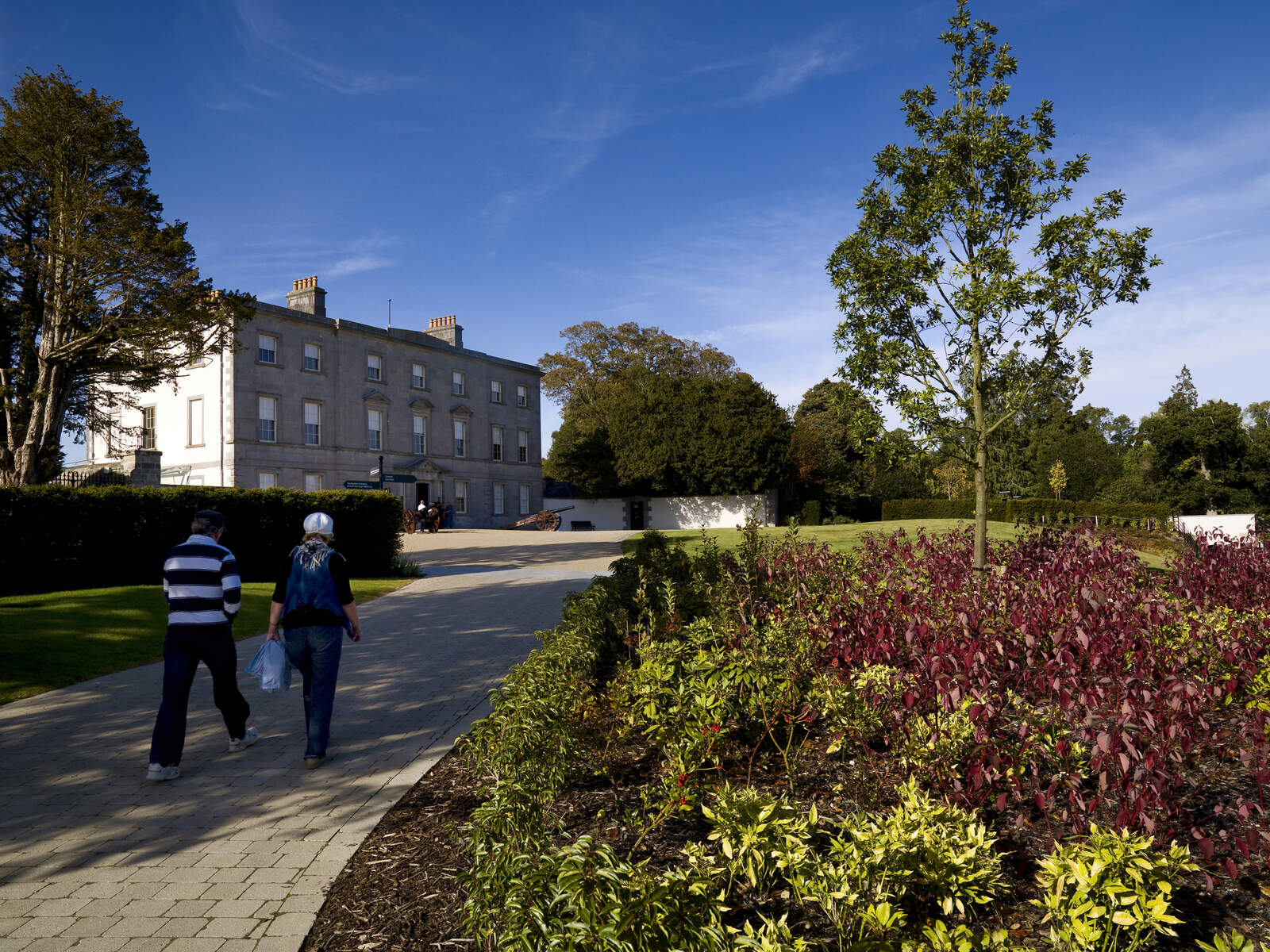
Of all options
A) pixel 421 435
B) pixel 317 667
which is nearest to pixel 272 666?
pixel 317 667

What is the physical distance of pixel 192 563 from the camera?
542 centimetres

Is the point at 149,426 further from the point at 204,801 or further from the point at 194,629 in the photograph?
the point at 204,801

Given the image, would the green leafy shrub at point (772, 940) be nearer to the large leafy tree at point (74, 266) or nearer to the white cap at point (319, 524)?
the white cap at point (319, 524)

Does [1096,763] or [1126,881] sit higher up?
[1096,763]

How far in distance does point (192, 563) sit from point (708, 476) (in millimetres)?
40952

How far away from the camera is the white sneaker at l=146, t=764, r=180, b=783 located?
205 inches

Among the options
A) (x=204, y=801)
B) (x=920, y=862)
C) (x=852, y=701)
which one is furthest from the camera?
(x=204, y=801)

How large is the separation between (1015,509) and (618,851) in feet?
134

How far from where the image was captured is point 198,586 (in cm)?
543

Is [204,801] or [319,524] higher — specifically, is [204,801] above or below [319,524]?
below

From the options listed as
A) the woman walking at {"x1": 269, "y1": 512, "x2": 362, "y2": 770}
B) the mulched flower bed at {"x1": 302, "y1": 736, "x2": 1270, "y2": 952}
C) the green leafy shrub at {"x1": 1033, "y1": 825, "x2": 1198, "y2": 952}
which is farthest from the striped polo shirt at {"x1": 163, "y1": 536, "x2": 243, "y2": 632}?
the green leafy shrub at {"x1": 1033, "y1": 825, "x2": 1198, "y2": 952}

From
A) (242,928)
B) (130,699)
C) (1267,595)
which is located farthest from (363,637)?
(1267,595)

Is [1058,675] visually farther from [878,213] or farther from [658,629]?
[878,213]

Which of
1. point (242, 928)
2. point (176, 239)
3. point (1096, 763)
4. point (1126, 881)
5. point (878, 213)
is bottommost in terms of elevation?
point (242, 928)
